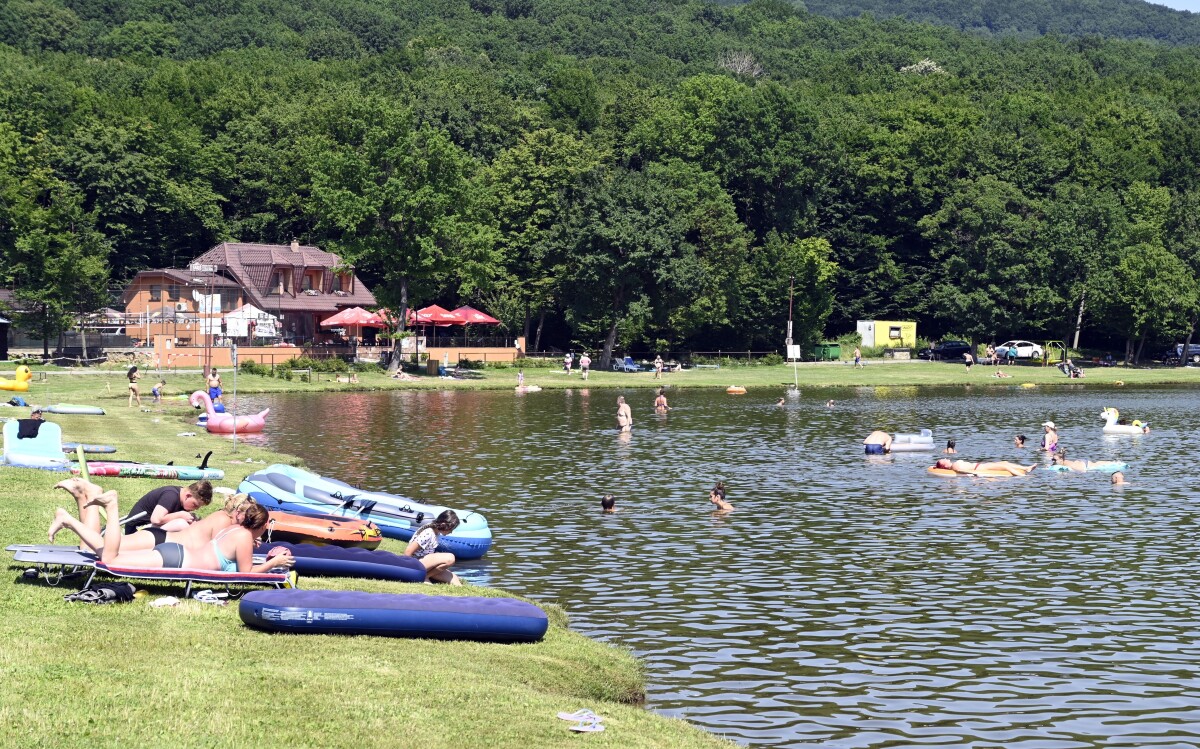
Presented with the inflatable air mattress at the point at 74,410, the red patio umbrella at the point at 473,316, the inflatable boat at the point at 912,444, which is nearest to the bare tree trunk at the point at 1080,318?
the red patio umbrella at the point at 473,316

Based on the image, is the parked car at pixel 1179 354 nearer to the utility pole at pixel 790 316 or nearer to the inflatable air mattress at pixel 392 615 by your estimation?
→ the utility pole at pixel 790 316

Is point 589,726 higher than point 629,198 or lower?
lower

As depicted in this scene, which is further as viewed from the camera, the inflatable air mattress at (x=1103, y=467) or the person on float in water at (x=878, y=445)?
the person on float in water at (x=878, y=445)

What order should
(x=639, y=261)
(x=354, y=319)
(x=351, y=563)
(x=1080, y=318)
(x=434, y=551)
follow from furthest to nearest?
(x=1080, y=318), (x=639, y=261), (x=354, y=319), (x=434, y=551), (x=351, y=563)

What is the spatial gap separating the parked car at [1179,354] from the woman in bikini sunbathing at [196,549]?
119 m

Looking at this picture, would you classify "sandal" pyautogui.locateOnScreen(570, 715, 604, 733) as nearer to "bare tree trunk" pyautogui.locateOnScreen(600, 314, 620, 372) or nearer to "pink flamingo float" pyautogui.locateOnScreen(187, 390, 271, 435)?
"pink flamingo float" pyautogui.locateOnScreen(187, 390, 271, 435)

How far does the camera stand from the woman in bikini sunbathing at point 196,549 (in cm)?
1967

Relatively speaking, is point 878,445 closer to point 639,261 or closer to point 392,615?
point 392,615

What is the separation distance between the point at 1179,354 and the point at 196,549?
4793 inches

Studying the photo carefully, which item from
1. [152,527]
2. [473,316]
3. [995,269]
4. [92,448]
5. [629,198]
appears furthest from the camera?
[995,269]

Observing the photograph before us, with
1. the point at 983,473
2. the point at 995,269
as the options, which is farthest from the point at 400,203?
A: the point at 995,269

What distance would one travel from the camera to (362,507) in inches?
1169

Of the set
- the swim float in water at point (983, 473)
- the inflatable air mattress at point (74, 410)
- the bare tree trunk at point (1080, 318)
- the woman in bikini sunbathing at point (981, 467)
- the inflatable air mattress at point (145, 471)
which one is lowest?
the swim float in water at point (983, 473)

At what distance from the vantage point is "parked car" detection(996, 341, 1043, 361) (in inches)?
4833
